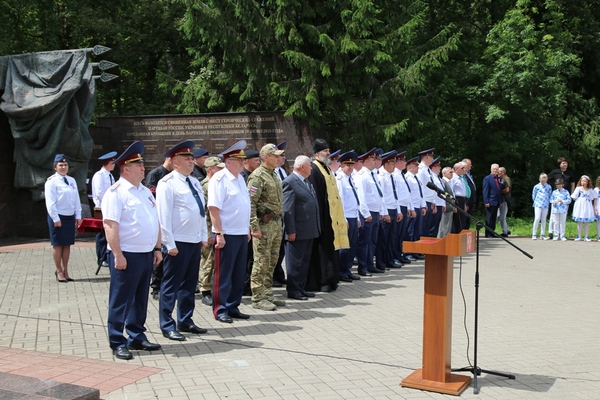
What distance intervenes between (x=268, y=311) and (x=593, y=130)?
21.5 metres

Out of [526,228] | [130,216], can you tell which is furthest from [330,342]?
[526,228]

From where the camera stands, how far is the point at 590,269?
42.2ft

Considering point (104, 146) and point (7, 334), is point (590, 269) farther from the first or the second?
point (104, 146)

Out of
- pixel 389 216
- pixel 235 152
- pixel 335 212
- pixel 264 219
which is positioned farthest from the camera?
pixel 389 216

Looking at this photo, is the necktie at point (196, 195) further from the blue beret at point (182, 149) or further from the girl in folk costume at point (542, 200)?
the girl in folk costume at point (542, 200)

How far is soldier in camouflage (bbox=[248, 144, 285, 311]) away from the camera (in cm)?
862

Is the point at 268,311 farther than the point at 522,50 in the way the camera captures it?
No

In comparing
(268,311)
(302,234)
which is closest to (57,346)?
(268,311)

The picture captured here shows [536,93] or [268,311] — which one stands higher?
[536,93]

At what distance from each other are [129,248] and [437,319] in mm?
2810

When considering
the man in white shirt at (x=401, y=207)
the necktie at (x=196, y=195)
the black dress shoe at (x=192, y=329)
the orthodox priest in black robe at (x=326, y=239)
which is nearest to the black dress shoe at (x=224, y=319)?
the black dress shoe at (x=192, y=329)

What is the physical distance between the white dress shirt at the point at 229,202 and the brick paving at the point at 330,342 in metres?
1.10

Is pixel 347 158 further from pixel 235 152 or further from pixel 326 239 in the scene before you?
pixel 235 152

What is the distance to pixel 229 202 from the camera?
7770mm
